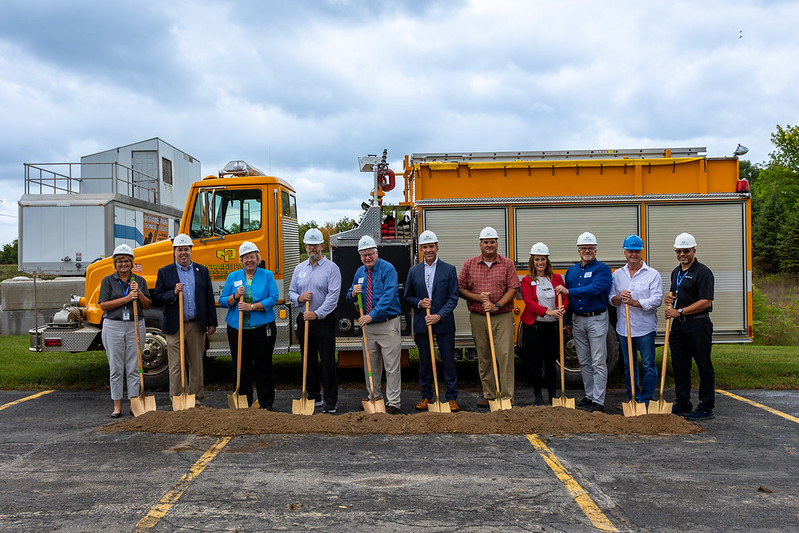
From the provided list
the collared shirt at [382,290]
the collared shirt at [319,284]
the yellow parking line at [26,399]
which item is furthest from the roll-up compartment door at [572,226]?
the yellow parking line at [26,399]

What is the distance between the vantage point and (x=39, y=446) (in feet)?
20.7

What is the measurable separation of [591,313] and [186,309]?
464 cm

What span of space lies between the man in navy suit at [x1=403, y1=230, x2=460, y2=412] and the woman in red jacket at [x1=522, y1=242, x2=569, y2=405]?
866 mm

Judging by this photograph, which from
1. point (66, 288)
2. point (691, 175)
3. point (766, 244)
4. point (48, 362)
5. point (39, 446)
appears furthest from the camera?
point (766, 244)

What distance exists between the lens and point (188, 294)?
7570 millimetres

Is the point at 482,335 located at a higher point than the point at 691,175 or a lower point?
lower

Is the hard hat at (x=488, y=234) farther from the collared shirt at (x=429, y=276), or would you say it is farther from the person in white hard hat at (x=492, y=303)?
the collared shirt at (x=429, y=276)

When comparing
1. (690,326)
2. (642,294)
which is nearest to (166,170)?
(642,294)

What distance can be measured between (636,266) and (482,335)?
6.28ft

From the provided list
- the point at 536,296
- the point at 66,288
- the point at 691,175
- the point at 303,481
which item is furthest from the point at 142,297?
the point at 66,288

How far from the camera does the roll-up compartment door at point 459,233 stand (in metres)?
8.82

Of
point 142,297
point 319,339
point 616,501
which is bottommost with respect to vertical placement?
point 616,501

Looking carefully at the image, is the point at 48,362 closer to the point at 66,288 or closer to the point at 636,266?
the point at 66,288

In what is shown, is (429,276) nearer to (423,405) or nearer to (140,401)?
(423,405)
